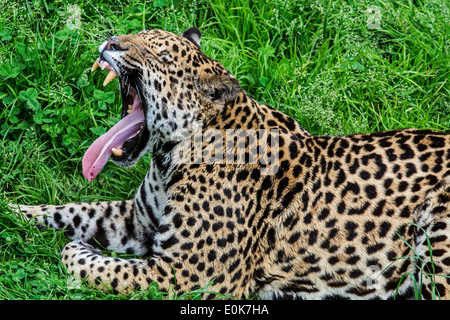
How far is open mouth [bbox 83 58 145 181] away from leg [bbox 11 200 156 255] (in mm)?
660

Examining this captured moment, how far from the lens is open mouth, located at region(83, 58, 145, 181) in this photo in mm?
7008

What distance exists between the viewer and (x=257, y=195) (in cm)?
686

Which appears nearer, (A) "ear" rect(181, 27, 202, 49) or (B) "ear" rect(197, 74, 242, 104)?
(B) "ear" rect(197, 74, 242, 104)

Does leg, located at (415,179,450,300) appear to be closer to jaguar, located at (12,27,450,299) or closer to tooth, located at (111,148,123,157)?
jaguar, located at (12,27,450,299)

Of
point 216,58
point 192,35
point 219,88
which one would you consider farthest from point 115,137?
point 216,58

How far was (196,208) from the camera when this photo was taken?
6.72 meters

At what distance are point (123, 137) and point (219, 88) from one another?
106cm

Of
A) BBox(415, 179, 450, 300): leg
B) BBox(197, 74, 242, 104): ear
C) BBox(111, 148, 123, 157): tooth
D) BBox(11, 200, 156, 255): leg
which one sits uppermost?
BBox(197, 74, 242, 104): ear

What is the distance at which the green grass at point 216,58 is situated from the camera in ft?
26.9

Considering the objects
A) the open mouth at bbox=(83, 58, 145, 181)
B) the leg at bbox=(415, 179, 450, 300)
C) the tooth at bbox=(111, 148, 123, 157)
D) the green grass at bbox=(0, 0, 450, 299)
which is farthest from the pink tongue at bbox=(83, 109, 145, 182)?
the leg at bbox=(415, 179, 450, 300)

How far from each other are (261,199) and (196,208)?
0.61 m

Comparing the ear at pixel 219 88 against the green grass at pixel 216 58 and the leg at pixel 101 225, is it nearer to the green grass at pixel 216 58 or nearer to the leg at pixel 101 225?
the leg at pixel 101 225

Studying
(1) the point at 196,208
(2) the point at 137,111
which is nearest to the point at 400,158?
(1) the point at 196,208
